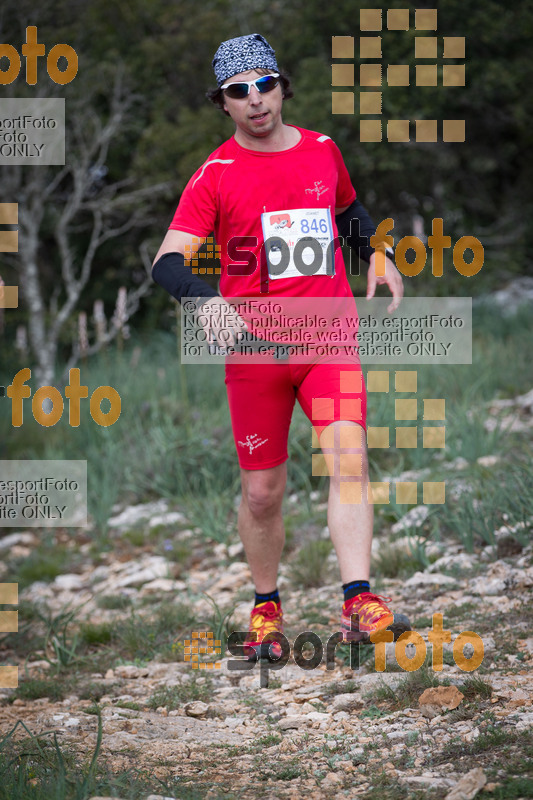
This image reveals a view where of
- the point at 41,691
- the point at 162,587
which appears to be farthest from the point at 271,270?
the point at 162,587

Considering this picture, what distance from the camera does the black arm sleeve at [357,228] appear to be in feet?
11.2

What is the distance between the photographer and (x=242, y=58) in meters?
3.10

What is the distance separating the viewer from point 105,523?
566cm

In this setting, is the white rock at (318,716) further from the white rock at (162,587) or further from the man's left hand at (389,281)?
the white rock at (162,587)

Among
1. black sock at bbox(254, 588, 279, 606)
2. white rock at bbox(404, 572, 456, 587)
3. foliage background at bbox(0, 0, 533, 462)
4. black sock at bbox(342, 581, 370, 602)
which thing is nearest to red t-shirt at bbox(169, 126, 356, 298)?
black sock at bbox(342, 581, 370, 602)

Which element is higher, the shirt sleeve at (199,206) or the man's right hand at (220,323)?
the shirt sleeve at (199,206)

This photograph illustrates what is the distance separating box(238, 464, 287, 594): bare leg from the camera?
324 cm

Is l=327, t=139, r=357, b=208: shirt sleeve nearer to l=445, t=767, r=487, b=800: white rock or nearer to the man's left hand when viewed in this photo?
the man's left hand

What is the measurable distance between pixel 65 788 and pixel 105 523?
143 inches

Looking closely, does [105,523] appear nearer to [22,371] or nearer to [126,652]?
[126,652]

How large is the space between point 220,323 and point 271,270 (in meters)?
0.39

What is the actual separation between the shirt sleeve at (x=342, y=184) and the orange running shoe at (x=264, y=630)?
162cm

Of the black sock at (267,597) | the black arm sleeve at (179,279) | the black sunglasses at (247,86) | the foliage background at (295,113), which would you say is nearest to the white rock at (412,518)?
the black sock at (267,597)

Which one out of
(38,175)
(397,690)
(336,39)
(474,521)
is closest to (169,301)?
(38,175)
